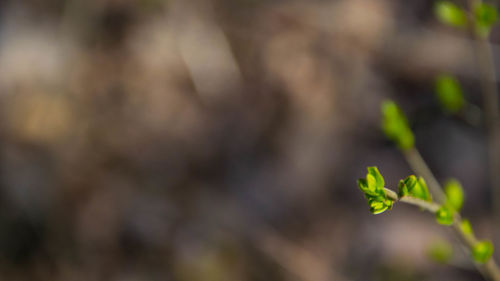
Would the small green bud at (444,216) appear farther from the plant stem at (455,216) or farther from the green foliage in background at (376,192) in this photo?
the green foliage in background at (376,192)

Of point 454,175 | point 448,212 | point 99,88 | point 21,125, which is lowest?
point 448,212

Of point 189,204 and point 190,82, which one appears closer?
point 189,204

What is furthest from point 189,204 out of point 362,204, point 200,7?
point 200,7

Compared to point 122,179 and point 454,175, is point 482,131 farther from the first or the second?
point 122,179

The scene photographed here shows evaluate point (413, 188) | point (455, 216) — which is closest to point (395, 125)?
point (455, 216)

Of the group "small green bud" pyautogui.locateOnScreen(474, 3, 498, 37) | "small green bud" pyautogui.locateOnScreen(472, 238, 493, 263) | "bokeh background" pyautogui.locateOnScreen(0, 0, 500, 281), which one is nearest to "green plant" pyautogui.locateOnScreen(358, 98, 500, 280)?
"small green bud" pyautogui.locateOnScreen(472, 238, 493, 263)

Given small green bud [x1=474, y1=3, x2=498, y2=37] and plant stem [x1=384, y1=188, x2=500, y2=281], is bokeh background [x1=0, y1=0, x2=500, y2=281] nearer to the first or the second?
plant stem [x1=384, y1=188, x2=500, y2=281]
